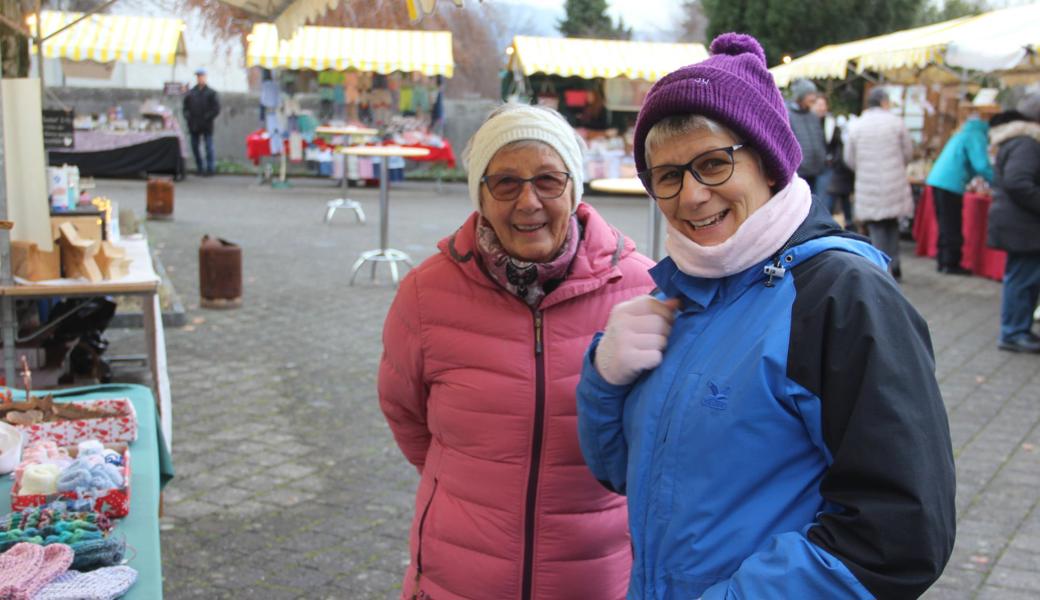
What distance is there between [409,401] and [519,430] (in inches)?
14.4

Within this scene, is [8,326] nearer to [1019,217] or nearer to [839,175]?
[1019,217]

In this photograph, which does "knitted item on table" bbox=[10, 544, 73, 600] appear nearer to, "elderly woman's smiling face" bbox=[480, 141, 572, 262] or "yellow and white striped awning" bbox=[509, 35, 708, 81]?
"elderly woman's smiling face" bbox=[480, 141, 572, 262]

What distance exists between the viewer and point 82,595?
7.06 ft

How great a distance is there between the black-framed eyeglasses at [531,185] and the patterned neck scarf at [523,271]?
10 centimetres

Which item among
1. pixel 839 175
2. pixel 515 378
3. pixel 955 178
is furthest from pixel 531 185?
pixel 839 175

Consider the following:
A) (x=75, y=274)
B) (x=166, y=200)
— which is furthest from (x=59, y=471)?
(x=166, y=200)

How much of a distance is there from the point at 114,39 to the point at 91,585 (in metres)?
18.9

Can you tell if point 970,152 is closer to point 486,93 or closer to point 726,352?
point 726,352

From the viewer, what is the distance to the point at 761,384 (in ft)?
4.84

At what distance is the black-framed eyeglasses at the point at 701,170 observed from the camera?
5.23ft

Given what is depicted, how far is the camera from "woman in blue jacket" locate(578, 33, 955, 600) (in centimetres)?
140

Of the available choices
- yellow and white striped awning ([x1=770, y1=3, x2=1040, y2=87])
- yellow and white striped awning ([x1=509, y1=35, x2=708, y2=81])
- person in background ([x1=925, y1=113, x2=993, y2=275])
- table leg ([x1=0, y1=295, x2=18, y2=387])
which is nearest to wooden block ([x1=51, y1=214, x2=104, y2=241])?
table leg ([x1=0, y1=295, x2=18, y2=387])

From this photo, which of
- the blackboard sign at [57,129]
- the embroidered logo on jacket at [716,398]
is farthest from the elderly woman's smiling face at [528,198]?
the blackboard sign at [57,129]

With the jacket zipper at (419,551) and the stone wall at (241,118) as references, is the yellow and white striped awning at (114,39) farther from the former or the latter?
the jacket zipper at (419,551)
